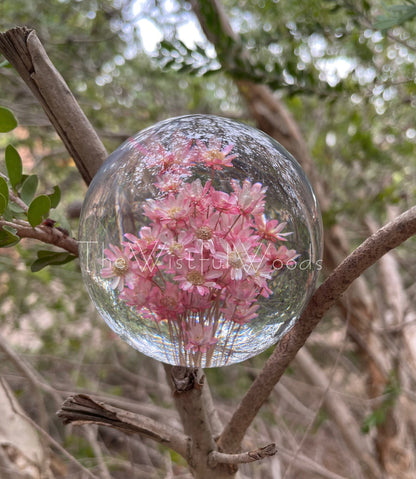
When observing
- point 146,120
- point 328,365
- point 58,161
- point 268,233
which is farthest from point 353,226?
point 268,233

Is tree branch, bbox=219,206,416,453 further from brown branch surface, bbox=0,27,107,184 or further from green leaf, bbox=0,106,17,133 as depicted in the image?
green leaf, bbox=0,106,17,133

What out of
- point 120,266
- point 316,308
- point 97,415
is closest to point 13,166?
point 120,266

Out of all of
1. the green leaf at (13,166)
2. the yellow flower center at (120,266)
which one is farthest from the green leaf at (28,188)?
the yellow flower center at (120,266)

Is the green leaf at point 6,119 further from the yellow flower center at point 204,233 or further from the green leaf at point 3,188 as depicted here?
the yellow flower center at point 204,233

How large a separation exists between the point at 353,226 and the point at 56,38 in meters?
1.85

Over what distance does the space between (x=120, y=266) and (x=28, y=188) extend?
0.27 m

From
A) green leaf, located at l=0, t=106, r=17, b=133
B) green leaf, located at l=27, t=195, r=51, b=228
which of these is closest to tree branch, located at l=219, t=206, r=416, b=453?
green leaf, located at l=27, t=195, r=51, b=228

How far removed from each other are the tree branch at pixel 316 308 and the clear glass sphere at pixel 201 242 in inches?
1.1

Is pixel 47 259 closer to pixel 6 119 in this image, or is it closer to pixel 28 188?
pixel 28 188

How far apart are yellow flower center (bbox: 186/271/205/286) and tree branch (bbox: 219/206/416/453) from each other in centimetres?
18

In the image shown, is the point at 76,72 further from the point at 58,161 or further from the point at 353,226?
the point at 353,226

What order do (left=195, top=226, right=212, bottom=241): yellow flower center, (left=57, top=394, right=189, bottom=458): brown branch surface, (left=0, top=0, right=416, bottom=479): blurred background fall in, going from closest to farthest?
(left=195, top=226, right=212, bottom=241): yellow flower center
(left=57, top=394, right=189, bottom=458): brown branch surface
(left=0, top=0, right=416, bottom=479): blurred background

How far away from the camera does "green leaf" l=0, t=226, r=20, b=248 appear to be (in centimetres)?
59

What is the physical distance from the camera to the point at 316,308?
23.8 inches
